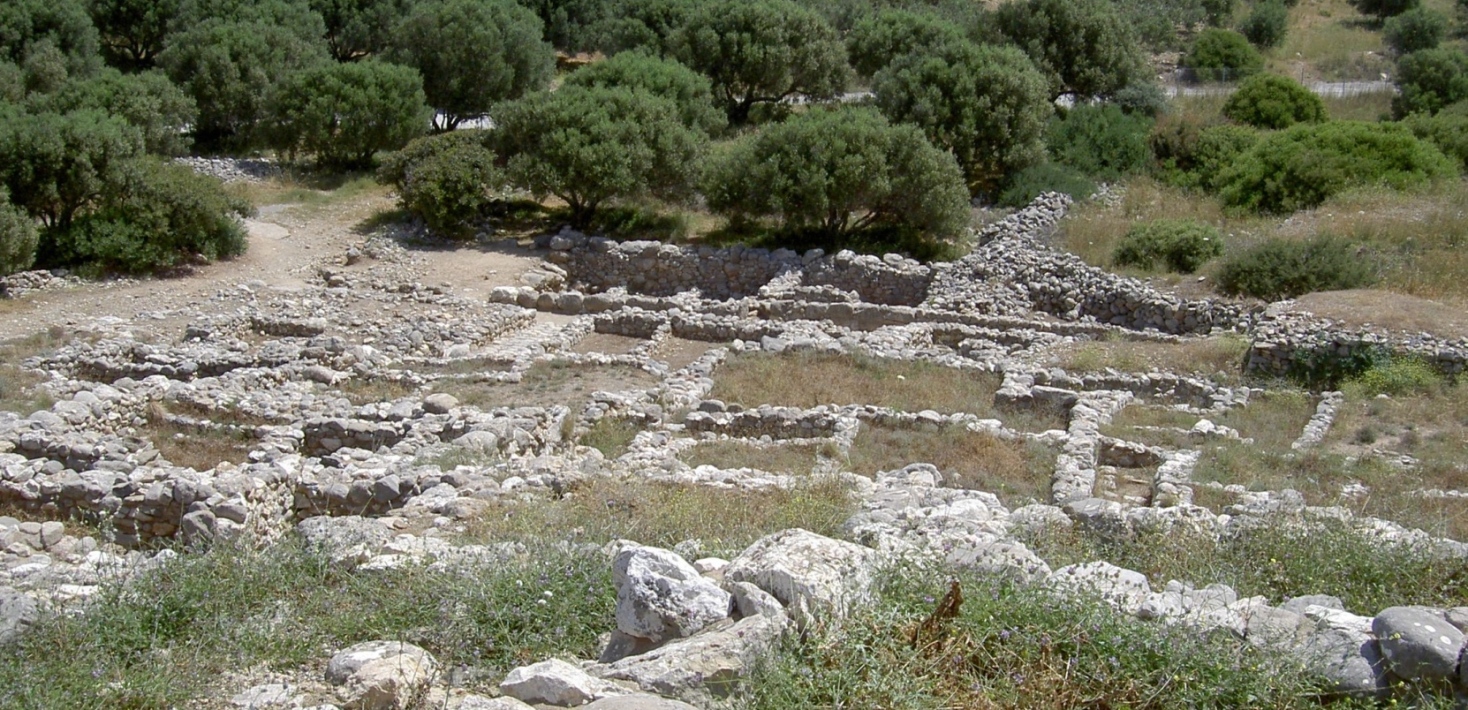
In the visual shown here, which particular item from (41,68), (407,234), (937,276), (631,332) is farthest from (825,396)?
(41,68)

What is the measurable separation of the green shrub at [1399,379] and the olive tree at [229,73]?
24.8 m

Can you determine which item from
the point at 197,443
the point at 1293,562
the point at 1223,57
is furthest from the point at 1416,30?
the point at 197,443

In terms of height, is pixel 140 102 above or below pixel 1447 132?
above

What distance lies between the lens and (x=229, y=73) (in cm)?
3141

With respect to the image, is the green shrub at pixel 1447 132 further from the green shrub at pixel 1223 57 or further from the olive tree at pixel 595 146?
the olive tree at pixel 595 146

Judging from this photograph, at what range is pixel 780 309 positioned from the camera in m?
20.7

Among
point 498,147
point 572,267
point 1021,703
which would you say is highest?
point 1021,703

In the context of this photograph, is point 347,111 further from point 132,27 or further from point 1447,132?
point 1447,132

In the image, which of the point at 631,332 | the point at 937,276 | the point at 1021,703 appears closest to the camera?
the point at 1021,703

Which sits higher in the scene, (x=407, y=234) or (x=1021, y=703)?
(x=1021, y=703)

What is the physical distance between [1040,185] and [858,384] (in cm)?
1228

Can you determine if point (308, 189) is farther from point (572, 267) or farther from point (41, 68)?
point (41, 68)

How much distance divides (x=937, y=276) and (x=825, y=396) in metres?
7.31

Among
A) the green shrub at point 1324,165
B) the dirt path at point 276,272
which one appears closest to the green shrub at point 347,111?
the dirt path at point 276,272
